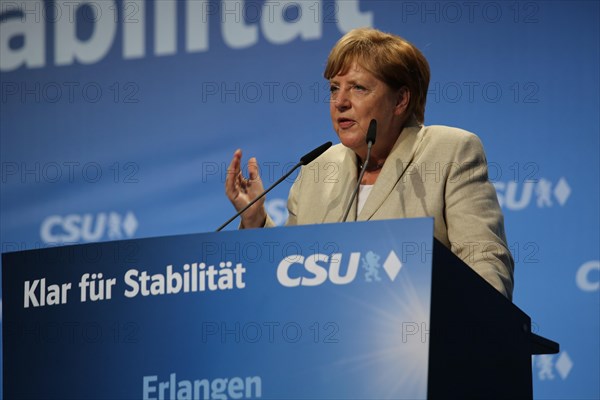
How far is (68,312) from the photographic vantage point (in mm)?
1962

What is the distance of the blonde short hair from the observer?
265cm

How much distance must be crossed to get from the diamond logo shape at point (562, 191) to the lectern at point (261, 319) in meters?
1.27

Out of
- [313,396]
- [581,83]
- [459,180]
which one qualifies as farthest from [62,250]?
[581,83]

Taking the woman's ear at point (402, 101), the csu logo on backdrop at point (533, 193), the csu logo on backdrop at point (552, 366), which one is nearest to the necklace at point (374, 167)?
the woman's ear at point (402, 101)

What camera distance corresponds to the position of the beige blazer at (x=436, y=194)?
7.84ft

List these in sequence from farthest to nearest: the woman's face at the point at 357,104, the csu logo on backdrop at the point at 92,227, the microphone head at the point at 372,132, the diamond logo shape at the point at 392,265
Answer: the csu logo on backdrop at the point at 92,227
the woman's face at the point at 357,104
the microphone head at the point at 372,132
the diamond logo shape at the point at 392,265

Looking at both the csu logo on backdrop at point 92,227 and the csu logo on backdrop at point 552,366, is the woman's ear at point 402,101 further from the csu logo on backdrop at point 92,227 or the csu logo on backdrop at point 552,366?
the csu logo on backdrop at point 92,227

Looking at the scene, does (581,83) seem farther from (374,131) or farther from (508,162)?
(374,131)

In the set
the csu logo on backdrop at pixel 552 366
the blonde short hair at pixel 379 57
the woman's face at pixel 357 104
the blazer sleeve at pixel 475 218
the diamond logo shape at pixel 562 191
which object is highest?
the blonde short hair at pixel 379 57

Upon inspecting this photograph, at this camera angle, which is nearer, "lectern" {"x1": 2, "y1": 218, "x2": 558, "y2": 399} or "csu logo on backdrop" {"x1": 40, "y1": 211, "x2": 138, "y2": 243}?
"lectern" {"x1": 2, "y1": 218, "x2": 558, "y2": 399}

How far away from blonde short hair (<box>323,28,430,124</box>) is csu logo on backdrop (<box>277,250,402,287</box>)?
100 cm

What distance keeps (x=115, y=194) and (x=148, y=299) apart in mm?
1954

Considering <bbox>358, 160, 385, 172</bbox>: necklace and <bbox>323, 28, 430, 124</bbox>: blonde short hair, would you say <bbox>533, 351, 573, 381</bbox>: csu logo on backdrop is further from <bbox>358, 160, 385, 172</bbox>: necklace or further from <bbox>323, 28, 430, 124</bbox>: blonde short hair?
<bbox>323, 28, 430, 124</bbox>: blonde short hair

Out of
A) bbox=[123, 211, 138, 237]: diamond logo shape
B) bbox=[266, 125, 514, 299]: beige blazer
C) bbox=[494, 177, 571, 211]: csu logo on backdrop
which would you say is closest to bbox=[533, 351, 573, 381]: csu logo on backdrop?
bbox=[494, 177, 571, 211]: csu logo on backdrop
